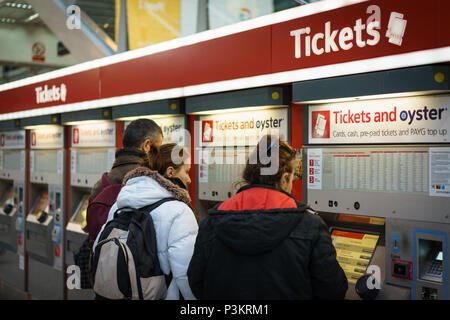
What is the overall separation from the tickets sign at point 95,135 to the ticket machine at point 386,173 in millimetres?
2162

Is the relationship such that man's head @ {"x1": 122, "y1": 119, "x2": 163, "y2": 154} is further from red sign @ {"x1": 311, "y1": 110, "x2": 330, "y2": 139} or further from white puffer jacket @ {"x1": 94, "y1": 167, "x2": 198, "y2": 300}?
red sign @ {"x1": 311, "y1": 110, "x2": 330, "y2": 139}

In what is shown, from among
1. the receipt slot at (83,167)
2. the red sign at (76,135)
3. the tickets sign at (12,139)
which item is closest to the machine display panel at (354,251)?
the receipt slot at (83,167)

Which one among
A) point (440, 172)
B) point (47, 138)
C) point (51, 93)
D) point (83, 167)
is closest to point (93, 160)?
point (83, 167)

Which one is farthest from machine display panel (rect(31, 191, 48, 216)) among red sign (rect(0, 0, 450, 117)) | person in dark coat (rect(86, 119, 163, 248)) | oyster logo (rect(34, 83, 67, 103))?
person in dark coat (rect(86, 119, 163, 248))

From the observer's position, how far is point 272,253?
163 cm

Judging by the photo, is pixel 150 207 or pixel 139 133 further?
pixel 139 133

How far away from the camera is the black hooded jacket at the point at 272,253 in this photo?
63.5 inches

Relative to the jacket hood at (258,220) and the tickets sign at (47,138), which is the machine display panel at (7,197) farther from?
the jacket hood at (258,220)

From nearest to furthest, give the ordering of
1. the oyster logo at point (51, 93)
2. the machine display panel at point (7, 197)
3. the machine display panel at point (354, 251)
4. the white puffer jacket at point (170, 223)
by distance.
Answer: the white puffer jacket at point (170, 223) → the machine display panel at point (354, 251) → the oyster logo at point (51, 93) → the machine display panel at point (7, 197)

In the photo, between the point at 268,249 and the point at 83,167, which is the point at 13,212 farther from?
the point at 268,249

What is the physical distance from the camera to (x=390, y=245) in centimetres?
234

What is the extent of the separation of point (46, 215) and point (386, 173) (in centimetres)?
396

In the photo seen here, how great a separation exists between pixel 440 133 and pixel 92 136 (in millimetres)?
3276

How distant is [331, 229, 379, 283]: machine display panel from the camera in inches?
99.3
